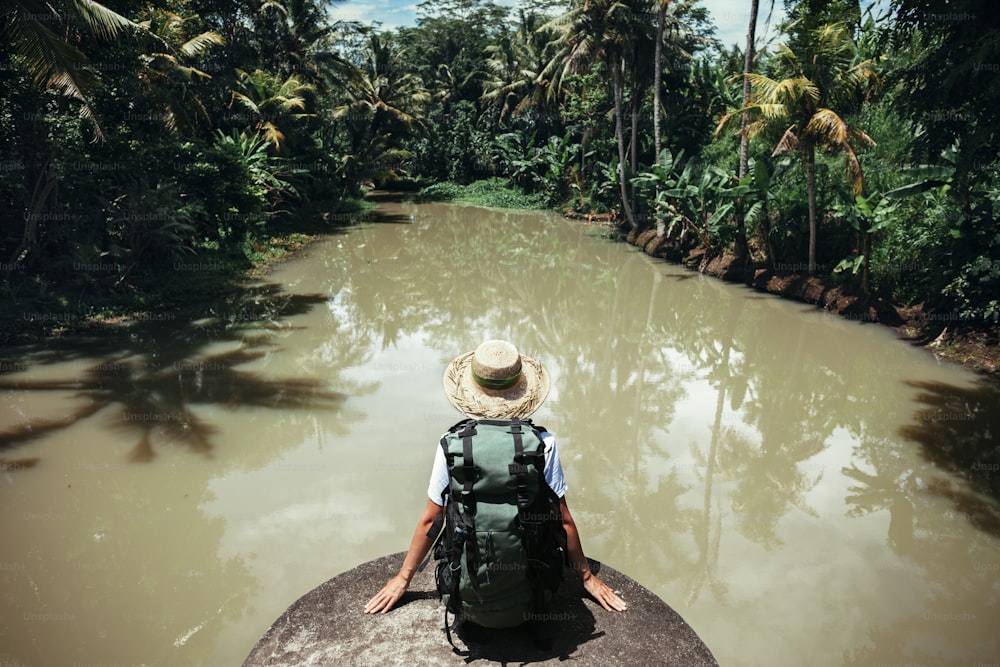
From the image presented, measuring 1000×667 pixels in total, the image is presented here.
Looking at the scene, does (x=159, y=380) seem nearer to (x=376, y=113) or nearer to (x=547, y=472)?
(x=547, y=472)

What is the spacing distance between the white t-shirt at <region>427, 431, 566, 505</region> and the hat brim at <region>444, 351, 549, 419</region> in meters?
0.16

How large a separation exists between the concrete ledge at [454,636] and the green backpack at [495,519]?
0.23 meters

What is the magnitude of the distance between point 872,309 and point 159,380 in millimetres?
11673

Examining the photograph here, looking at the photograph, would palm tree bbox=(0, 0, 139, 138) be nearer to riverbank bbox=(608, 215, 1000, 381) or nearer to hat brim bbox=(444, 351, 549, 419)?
hat brim bbox=(444, 351, 549, 419)

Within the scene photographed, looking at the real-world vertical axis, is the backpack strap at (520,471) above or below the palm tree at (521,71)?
below

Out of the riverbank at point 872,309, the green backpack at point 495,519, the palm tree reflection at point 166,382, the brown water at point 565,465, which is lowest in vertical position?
the palm tree reflection at point 166,382

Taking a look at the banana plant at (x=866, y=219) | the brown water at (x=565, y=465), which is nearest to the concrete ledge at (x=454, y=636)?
the brown water at (x=565, y=465)

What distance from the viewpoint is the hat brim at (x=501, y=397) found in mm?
2742

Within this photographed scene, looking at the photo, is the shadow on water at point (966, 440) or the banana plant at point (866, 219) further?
the banana plant at point (866, 219)

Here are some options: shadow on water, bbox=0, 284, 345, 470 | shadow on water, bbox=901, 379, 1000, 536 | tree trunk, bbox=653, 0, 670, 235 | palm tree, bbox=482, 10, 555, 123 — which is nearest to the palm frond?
tree trunk, bbox=653, 0, 670, 235

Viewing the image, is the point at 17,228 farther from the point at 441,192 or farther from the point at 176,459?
the point at 441,192

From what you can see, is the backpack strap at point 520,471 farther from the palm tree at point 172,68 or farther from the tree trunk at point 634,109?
the tree trunk at point 634,109

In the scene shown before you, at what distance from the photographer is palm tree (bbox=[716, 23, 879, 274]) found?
37.9 ft

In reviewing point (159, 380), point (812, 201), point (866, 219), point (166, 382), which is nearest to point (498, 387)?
point (166, 382)
